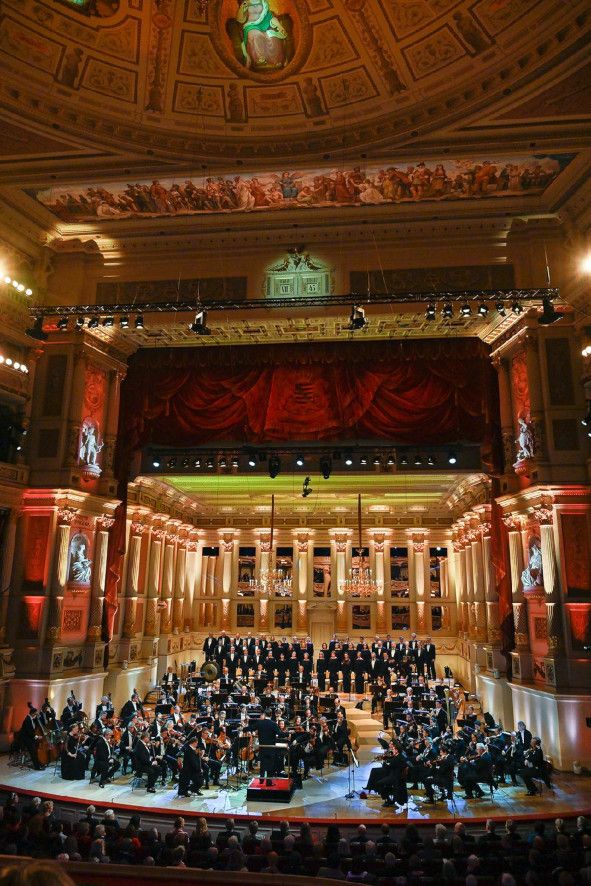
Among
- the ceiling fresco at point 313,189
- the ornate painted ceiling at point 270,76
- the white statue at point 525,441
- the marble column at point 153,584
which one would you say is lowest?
the marble column at point 153,584

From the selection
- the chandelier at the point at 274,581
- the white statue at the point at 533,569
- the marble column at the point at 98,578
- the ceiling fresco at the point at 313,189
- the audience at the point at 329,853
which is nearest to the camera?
the audience at the point at 329,853

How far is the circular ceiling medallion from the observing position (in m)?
12.3

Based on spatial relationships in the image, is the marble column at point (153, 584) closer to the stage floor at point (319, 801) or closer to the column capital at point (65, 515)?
the column capital at point (65, 515)

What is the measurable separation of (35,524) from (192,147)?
9.37 metres

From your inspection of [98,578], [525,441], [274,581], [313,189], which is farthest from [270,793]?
[274,581]

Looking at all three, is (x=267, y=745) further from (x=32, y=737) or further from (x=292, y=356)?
(x=292, y=356)

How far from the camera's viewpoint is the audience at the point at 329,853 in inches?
239

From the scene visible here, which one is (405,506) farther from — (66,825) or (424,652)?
(66,825)

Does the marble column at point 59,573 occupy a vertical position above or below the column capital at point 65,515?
below

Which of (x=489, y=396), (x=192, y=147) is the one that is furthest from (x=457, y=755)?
(x=192, y=147)

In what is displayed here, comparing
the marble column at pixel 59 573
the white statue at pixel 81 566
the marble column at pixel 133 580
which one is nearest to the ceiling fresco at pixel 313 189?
the marble column at pixel 59 573

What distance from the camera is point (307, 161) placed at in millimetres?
13469

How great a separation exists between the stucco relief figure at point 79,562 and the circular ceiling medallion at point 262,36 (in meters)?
11.4

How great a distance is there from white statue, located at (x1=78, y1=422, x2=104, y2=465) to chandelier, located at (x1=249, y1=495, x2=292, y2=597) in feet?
24.0
